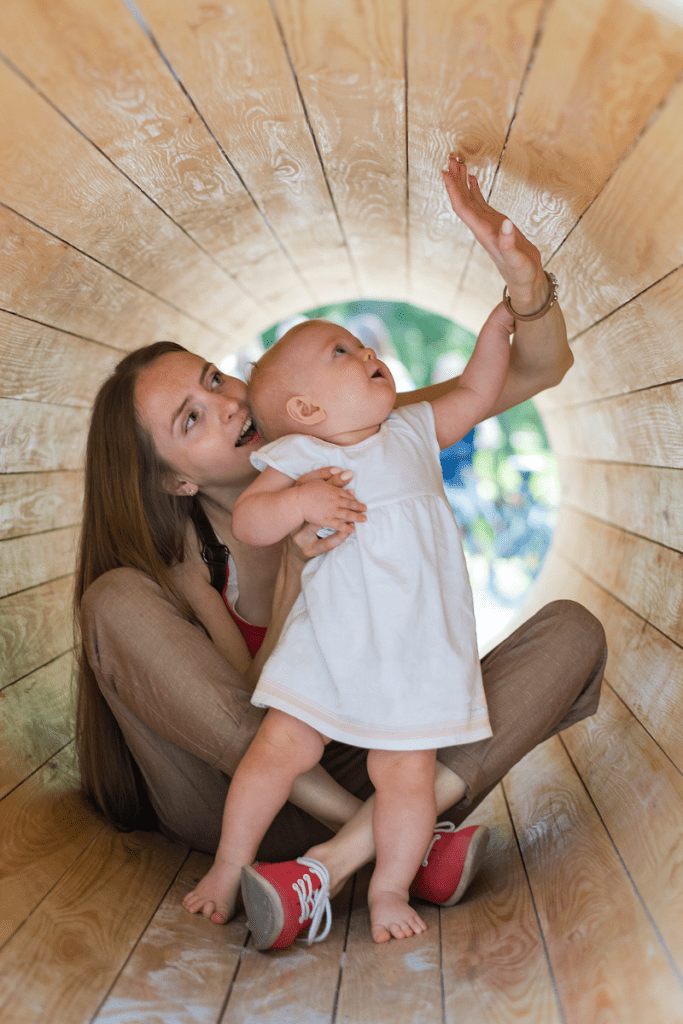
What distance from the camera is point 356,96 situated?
4.44 feet

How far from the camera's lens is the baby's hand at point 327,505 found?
1.16m

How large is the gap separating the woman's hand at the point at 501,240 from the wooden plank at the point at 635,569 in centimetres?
63

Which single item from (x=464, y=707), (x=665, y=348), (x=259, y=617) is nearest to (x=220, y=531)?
(x=259, y=617)

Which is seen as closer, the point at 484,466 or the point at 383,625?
the point at 383,625

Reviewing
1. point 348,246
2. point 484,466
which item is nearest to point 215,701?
point 348,246

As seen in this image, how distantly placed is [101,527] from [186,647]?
1.15ft

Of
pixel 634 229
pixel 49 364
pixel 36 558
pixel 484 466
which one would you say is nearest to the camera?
pixel 634 229

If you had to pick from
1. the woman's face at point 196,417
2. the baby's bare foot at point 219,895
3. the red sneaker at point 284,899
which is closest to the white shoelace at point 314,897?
the red sneaker at point 284,899

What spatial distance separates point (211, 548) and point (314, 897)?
0.73 m

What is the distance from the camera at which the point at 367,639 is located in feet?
3.88

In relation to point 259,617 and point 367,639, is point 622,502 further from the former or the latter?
point 367,639

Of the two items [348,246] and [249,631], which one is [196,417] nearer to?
[249,631]

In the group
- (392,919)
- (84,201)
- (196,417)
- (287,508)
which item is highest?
(84,201)

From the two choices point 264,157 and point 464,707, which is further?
point 264,157
